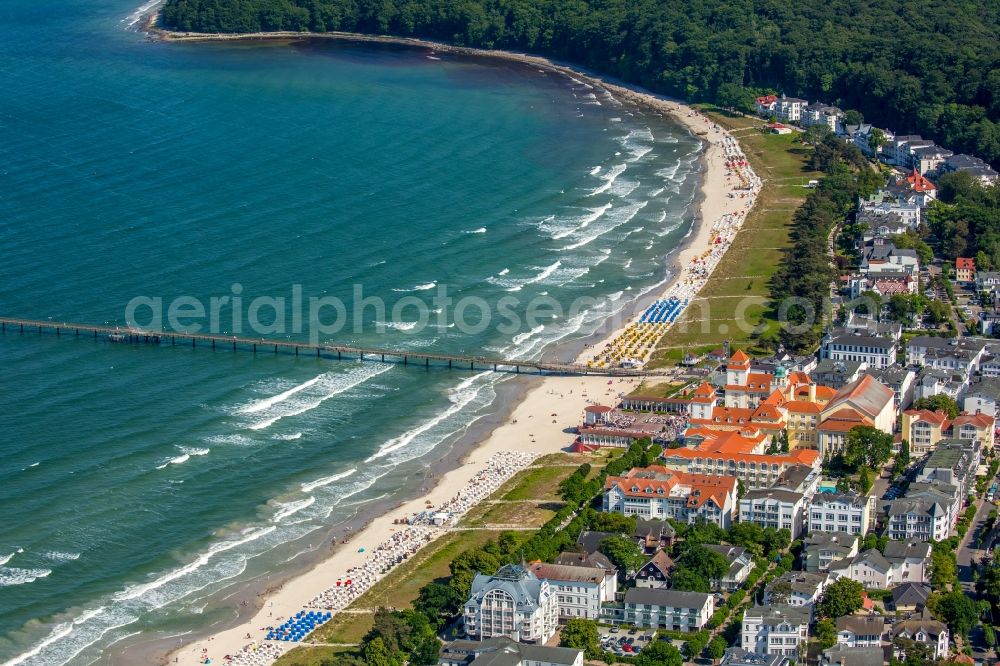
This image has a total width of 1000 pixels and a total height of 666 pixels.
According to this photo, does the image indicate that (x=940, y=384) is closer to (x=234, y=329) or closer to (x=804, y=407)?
(x=804, y=407)

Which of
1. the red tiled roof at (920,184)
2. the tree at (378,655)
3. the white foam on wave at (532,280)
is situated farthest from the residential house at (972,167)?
the tree at (378,655)

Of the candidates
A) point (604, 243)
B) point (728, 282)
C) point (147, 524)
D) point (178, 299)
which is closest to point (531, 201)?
point (604, 243)

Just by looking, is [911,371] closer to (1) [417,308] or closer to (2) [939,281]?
(2) [939,281]

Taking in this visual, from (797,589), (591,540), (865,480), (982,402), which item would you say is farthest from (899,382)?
(591,540)

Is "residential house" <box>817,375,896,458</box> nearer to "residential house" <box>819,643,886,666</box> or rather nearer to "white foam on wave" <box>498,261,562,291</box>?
"residential house" <box>819,643,886,666</box>

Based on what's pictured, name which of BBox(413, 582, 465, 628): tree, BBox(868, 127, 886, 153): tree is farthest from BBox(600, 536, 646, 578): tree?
BBox(868, 127, 886, 153): tree
